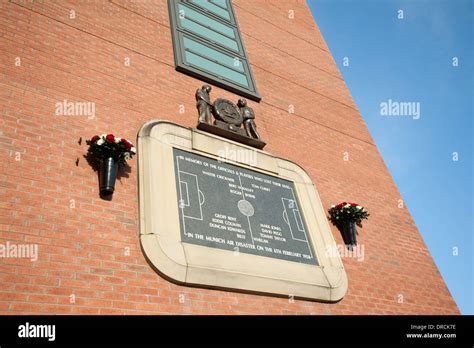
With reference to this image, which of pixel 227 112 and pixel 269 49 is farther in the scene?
pixel 269 49

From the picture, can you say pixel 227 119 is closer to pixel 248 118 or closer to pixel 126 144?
pixel 248 118

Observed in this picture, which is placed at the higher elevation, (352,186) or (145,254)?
(352,186)

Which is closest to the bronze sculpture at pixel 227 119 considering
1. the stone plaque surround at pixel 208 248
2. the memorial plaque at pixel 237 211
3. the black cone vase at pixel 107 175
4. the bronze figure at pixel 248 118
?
the bronze figure at pixel 248 118

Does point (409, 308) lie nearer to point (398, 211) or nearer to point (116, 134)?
point (398, 211)

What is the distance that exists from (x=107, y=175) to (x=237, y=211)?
172 cm

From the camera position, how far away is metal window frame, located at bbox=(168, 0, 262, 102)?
7.27m

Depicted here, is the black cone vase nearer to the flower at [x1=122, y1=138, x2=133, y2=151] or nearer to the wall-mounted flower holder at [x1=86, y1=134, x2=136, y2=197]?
the wall-mounted flower holder at [x1=86, y1=134, x2=136, y2=197]

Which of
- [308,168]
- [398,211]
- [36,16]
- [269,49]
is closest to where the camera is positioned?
[36,16]

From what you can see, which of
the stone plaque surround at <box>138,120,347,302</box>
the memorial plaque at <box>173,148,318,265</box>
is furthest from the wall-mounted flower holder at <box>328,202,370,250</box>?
the memorial plaque at <box>173,148,318,265</box>

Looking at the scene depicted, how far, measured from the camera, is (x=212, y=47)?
8250mm

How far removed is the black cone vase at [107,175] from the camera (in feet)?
15.4

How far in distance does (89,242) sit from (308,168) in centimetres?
417
